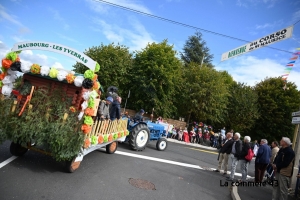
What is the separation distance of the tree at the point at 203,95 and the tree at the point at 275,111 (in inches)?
311

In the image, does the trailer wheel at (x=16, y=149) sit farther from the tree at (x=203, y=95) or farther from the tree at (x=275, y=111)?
the tree at (x=275, y=111)

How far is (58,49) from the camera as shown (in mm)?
5477

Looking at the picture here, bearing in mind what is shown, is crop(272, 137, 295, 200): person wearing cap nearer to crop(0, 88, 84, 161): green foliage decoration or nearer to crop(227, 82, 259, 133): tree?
crop(0, 88, 84, 161): green foliage decoration

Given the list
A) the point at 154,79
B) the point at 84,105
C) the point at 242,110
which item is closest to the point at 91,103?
the point at 84,105

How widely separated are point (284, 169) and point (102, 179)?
15.7 ft

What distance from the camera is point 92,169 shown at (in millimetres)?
5977

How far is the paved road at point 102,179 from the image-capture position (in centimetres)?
425

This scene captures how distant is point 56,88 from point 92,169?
93.2 inches

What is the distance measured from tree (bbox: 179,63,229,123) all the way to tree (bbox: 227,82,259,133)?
10.6 ft

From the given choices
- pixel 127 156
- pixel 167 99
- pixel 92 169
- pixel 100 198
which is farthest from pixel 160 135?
pixel 167 99

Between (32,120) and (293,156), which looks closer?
(32,120)

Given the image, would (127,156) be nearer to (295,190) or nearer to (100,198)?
(100,198)

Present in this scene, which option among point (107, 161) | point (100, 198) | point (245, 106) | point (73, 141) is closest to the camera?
point (100, 198)

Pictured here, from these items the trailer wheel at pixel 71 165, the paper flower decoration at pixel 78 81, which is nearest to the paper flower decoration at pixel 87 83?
the paper flower decoration at pixel 78 81
